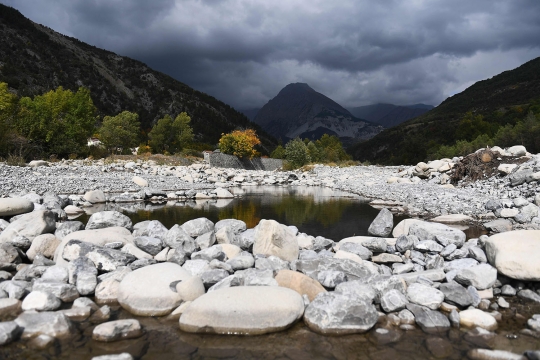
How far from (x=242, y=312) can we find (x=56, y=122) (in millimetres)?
39611

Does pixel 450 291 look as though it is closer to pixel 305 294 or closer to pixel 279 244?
pixel 305 294

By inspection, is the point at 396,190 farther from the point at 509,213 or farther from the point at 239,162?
the point at 239,162

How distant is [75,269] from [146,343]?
2381 millimetres

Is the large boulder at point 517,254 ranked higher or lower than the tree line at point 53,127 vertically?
lower

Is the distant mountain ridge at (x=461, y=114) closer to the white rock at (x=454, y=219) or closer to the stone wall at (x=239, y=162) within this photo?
the stone wall at (x=239, y=162)

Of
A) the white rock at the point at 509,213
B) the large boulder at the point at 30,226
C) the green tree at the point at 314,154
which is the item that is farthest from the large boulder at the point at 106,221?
the green tree at the point at 314,154

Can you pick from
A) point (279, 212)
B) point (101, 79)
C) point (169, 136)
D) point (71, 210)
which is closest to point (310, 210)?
point (279, 212)

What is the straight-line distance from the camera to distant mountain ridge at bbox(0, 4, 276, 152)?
73.9 meters

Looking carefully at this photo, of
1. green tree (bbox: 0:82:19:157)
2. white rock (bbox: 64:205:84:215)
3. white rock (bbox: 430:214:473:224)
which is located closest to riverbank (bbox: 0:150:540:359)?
white rock (bbox: 430:214:473:224)

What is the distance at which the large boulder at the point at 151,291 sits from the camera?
4938 millimetres

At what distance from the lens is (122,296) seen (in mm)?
5141

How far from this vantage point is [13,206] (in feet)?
31.7

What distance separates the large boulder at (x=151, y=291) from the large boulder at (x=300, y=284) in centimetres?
146

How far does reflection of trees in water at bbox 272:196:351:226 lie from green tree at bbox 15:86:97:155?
27289 mm
